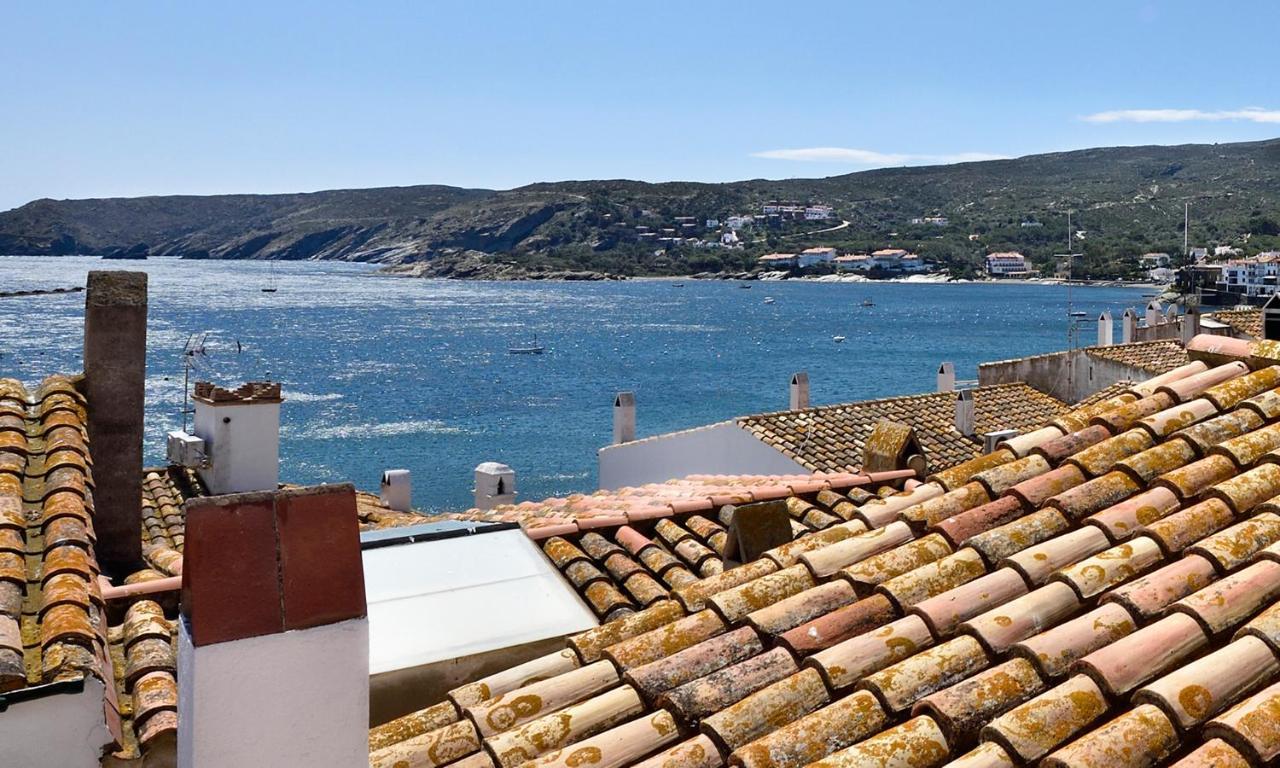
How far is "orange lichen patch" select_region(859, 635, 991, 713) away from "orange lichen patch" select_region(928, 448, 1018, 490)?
1.32 m

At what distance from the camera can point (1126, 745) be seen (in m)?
2.41

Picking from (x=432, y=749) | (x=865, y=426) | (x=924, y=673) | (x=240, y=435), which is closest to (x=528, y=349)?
(x=865, y=426)

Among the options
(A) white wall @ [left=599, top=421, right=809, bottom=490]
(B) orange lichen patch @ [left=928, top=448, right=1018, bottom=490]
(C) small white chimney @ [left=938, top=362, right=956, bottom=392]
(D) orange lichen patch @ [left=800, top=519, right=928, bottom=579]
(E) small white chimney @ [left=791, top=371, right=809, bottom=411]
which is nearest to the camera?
(D) orange lichen patch @ [left=800, top=519, right=928, bottom=579]

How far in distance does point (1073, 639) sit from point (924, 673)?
1.24 feet

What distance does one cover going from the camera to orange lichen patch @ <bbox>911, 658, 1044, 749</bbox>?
2709 millimetres

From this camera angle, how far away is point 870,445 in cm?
986

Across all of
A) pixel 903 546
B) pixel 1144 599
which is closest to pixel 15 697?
pixel 903 546

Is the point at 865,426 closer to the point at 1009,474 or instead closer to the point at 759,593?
the point at 1009,474

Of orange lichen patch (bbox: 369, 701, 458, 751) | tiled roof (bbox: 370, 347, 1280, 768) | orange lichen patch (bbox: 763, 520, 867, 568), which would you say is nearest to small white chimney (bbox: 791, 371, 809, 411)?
tiled roof (bbox: 370, 347, 1280, 768)

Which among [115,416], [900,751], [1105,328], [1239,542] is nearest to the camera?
[900,751]

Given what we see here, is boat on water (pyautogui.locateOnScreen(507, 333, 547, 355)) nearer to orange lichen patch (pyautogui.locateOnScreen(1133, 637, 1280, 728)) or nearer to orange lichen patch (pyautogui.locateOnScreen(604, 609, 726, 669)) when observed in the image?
orange lichen patch (pyautogui.locateOnScreen(604, 609, 726, 669))

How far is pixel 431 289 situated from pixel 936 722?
7178 inches

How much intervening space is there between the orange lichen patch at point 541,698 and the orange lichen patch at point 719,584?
0.54 m

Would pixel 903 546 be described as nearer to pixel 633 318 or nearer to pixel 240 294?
pixel 633 318
